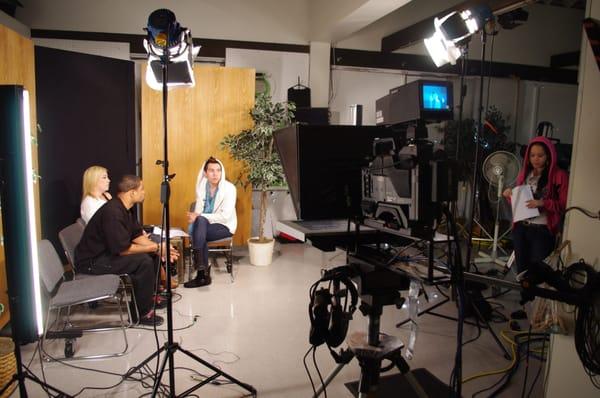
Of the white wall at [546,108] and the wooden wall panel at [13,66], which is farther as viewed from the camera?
the white wall at [546,108]

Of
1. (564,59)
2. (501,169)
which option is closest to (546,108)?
(564,59)

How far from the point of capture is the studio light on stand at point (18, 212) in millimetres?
1520

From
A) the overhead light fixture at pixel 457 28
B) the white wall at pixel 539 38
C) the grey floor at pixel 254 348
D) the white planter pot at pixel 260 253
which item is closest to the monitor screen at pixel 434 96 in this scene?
the overhead light fixture at pixel 457 28

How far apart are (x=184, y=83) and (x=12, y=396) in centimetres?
183

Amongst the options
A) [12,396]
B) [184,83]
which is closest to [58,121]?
[184,83]

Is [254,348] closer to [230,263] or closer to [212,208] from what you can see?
[230,263]

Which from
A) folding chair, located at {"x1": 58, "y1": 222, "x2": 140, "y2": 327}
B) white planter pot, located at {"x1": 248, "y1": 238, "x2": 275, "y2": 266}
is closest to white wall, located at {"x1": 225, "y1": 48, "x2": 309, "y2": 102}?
white planter pot, located at {"x1": 248, "y1": 238, "x2": 275, "y2": 266}

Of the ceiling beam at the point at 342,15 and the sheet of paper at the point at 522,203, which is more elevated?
the ceiling beam at the point at 342,15

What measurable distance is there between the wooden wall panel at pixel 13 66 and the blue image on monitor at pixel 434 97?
271 cm

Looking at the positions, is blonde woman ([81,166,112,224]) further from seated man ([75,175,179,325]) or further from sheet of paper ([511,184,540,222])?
sheet of paper ([511,184,540,222])

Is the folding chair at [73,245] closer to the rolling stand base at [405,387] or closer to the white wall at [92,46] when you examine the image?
the rolling stand base at [405,387]

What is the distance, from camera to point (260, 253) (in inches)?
175

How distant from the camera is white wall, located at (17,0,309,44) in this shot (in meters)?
4.68

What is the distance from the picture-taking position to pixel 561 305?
5.84 feet
